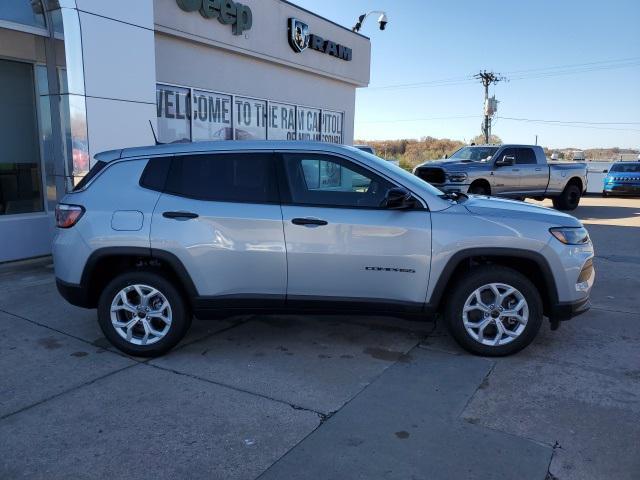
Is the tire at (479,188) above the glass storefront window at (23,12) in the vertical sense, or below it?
below

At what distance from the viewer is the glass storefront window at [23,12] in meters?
6.91

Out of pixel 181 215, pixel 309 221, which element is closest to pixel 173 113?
pixel 181 215

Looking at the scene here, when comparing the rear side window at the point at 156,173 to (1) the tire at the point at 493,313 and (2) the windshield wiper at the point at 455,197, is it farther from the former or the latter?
(1) the tire at the point at 493,313

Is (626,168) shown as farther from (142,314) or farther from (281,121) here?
(142,314)

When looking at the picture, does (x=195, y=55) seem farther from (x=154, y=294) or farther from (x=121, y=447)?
(x=121, y=447)

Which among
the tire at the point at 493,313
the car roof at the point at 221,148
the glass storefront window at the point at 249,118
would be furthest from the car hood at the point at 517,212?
the glass storefront window at the point at 249,118

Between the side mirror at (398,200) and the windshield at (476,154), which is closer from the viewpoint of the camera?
the side mirror at (398,200)

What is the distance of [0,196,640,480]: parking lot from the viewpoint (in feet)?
9.79

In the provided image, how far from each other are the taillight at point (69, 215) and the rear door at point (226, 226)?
66cm

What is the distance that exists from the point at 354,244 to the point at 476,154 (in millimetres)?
11476

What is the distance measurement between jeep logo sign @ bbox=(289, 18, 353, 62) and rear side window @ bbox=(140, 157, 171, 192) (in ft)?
29.1

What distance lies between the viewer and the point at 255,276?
436cm

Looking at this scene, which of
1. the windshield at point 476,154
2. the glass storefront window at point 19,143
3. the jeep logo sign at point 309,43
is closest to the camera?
the glass storefront window at point 19,143

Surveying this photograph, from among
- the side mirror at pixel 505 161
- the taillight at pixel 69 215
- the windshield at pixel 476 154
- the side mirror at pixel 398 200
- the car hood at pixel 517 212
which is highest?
the windshield at pixel 476 154
